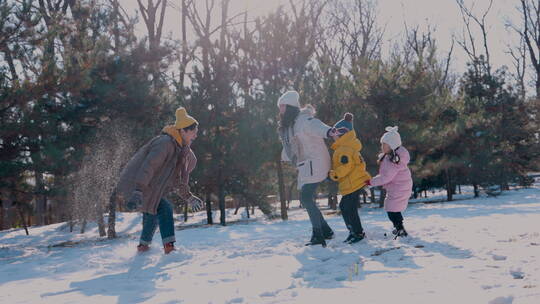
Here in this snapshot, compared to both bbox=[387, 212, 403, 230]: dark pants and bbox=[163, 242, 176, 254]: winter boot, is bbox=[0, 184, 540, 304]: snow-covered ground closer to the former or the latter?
bbox=[163, 242, 176, 254]: winter boot

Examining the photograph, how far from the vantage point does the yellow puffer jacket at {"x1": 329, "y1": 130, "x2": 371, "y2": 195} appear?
5426mm

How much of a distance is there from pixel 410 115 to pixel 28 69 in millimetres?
9791

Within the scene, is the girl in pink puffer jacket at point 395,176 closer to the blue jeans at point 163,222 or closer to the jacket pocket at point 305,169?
the jacket pocket at point 305,169

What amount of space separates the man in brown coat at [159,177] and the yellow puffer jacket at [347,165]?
162 centimetres

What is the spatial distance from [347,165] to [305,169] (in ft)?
1.55

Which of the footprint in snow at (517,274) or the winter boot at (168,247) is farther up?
the winter boot at (168,247)

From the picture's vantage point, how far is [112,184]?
34.3 feet

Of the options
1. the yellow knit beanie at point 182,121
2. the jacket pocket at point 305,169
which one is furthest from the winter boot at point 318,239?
the yellow knit beanie at point 182,121

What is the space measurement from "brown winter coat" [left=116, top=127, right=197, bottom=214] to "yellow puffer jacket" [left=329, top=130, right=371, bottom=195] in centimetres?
172

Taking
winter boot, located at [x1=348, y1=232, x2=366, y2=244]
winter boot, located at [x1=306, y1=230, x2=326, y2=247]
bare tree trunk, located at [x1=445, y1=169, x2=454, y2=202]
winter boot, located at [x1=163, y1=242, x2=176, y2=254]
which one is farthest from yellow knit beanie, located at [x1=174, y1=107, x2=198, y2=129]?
bare tree trunk, located at [x1=445, y1=169, x2=454, y2=202]

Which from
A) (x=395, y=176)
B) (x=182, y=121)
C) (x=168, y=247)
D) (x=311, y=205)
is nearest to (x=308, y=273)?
(x=311, y=205)

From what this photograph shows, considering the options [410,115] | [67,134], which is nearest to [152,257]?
[67,134]

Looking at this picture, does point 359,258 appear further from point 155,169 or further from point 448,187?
point 448,187

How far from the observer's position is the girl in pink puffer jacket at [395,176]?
5984 mm
